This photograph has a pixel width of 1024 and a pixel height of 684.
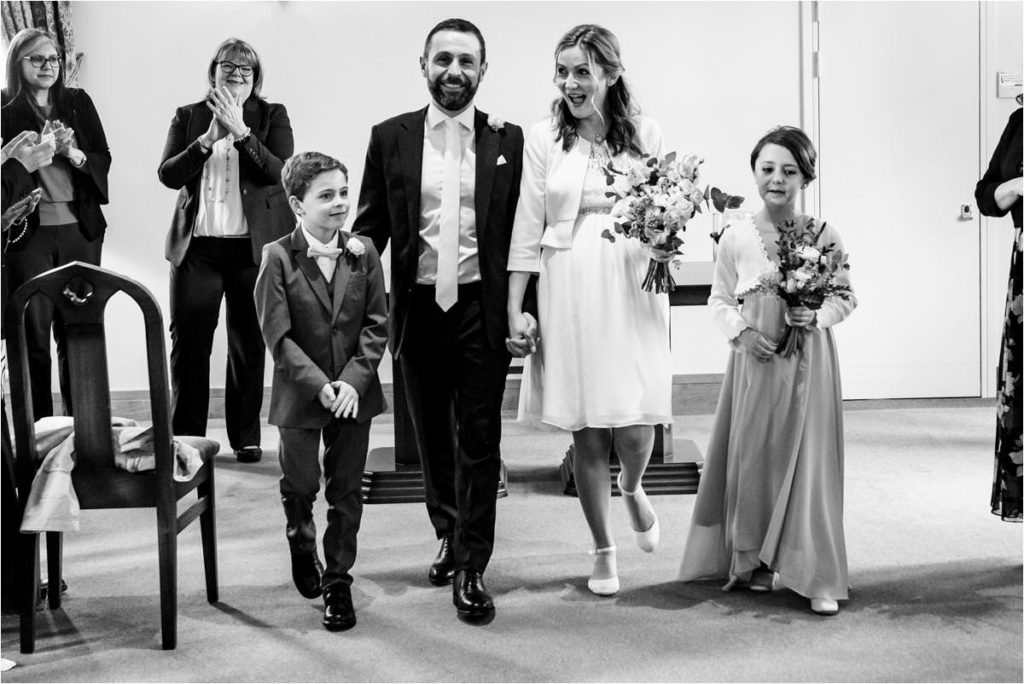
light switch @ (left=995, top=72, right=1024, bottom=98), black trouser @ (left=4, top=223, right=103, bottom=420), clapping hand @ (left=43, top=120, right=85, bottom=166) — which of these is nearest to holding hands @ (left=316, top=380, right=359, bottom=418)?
black trouser @ (left=4, top=223, right=103, bottom=420)

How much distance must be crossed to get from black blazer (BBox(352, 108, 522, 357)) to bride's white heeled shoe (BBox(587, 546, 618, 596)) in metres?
0.76

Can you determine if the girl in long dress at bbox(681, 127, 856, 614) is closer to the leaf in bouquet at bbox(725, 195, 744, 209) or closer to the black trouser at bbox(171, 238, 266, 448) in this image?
the leaf in bouquet at bbox(725, 195, 744, 209)

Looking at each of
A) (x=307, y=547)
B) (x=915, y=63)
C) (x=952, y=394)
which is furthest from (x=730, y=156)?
(x=307, y=547)

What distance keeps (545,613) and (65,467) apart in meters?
1.41

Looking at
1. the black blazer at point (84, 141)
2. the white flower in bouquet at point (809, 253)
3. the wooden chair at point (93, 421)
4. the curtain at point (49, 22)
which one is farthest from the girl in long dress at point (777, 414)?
the curtain at point (49, 22)

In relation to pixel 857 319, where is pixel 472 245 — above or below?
above

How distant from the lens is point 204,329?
220 inches

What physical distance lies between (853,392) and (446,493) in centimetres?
425

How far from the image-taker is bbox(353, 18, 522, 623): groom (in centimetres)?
340

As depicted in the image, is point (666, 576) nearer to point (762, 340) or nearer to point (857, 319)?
point (762, 340)

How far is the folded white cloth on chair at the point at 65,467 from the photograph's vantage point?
10.3 feet

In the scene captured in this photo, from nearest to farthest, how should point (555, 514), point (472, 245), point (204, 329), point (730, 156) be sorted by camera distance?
point (472, 245) < point (555, 514) < point (204, 329) < point (730, 156)

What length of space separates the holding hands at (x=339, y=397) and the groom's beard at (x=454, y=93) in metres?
0.86

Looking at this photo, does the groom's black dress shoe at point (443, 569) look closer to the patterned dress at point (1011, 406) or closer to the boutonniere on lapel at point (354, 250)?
the boutonniere on lapel at point (354, 250)
